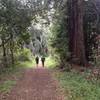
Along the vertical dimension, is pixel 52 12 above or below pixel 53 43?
above

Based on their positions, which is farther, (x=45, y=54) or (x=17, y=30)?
(x=45, y=54)

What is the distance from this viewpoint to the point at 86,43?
27594 mm

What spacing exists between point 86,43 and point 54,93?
55.2ft

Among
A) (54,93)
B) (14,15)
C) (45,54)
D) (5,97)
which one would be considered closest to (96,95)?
(54,93)

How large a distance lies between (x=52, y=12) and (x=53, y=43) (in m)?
3.86

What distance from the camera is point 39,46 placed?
57.6m

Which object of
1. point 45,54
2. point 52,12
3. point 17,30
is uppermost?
point 52,12

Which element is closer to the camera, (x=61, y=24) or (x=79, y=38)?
(x=79, y=38)

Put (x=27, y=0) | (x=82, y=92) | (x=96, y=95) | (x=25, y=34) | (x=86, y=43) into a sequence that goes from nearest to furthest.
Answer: (x=96, y=95), (x=82, y=92), (x=27, y=0), (x=86, y=43), (x=25, y=34)

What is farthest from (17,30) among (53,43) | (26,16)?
(53,43)

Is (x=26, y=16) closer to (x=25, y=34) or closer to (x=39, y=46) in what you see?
(x=25, y=34)

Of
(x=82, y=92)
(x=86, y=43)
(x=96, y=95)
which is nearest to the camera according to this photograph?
(x=96, y=95)

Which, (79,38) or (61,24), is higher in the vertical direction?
(61,24)

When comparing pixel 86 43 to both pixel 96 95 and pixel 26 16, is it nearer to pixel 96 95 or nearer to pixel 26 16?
pixel 26 16
